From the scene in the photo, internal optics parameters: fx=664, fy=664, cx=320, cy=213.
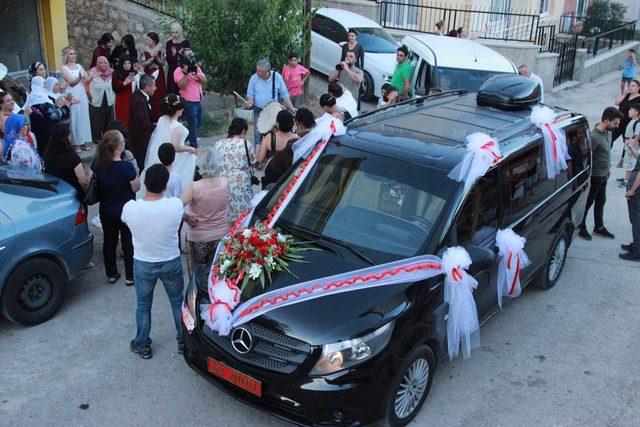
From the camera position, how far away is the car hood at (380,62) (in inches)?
580

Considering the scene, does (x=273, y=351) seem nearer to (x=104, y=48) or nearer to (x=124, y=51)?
(x=124, y=51)

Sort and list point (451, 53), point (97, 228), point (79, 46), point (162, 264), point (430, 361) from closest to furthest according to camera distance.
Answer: point (430, 361) → point (162, 264) → point (97, 228) → point (451, 53) → point (79, 46)

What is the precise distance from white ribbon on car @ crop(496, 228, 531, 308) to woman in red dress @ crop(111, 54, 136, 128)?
655cm

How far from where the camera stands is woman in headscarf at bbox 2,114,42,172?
7.30 meters

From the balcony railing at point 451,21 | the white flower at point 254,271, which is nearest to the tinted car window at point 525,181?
the white flower at point 254,271

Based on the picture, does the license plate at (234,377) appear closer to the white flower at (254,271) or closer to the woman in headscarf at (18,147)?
the white flower at (254,271)

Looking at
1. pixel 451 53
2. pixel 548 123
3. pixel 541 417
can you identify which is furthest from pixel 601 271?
pixel 451 53

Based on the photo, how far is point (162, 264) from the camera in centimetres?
532

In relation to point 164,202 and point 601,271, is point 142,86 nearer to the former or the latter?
point 164,202

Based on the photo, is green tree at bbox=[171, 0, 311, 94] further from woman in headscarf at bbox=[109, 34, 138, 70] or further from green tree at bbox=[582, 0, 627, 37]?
green tree at bbox=[582, 0, 627, 37]

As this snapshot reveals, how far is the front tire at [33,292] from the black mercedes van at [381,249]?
176cm

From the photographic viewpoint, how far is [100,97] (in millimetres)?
10648

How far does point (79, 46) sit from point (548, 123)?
11157mm

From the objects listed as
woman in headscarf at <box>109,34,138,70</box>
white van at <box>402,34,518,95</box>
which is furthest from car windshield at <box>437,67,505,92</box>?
woman in headscarf at <box>109,34,138,70</box>
